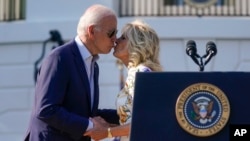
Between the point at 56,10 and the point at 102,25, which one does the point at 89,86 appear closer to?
the point at 102,25

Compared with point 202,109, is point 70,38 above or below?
above

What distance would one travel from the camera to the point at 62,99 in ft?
16.2

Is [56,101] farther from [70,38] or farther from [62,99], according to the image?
[70,38]

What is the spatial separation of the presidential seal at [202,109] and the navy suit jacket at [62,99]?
2.74ft

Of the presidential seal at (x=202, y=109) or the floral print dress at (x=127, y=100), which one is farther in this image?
the floral print dress at (x=127, y=100)

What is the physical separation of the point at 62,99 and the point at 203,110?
965mm

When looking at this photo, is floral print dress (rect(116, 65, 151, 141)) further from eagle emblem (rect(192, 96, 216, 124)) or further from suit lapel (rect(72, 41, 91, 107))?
eagle emblem (rect(192, 96, 216, 124))

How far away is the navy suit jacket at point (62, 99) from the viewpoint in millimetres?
4883

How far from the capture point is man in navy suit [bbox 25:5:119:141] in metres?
4.89

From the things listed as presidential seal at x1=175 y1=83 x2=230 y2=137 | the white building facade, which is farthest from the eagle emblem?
the white building facade

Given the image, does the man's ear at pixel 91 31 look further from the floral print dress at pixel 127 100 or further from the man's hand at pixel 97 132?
the man's hand at pixel 97 132

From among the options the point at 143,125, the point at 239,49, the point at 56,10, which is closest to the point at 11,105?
the point at 56,10

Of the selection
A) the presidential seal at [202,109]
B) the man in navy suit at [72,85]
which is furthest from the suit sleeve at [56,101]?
the presidential seal at [202,109]

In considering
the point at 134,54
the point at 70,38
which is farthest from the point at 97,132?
the point at 70,38
